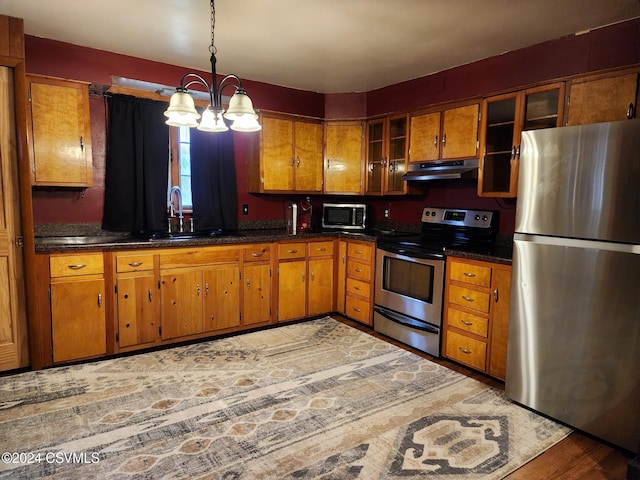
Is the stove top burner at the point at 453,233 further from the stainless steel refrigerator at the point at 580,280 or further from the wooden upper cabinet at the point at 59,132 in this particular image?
the wooden upper cabinet at the point at 59,132

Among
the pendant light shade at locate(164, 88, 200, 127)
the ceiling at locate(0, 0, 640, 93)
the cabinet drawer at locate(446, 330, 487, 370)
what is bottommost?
the cabinet drawer at locate(446, 330, 487, 370)

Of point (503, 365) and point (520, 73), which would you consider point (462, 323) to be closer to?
point (503, 365)

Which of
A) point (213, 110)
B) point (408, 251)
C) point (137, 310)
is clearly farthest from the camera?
point (408, 251)

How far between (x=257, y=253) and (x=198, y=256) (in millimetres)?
573

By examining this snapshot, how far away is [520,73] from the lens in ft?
10.4

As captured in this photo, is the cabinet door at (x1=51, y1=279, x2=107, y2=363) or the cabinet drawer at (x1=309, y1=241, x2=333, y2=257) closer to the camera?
the cabinet door at (x1=51, y1=279, x2=107, y2=363)

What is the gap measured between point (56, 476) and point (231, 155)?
9.93 ft

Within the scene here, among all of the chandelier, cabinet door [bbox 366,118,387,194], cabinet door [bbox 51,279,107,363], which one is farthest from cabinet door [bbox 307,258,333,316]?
the chandelier

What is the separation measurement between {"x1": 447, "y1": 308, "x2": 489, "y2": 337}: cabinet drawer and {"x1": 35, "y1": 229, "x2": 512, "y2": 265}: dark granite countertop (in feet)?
1.49

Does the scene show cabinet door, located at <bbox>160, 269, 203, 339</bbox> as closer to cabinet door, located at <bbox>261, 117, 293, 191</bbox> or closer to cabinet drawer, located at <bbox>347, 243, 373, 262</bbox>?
cabinet door, located at <bbox>261, 117, 293, 191</bbox>

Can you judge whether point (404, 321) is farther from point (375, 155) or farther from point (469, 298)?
point (375, 155)

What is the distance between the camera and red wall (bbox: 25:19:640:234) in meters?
2.83

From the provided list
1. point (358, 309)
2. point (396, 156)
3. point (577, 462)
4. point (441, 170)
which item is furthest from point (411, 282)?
point (577, 462)

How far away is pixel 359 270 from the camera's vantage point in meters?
4.16
